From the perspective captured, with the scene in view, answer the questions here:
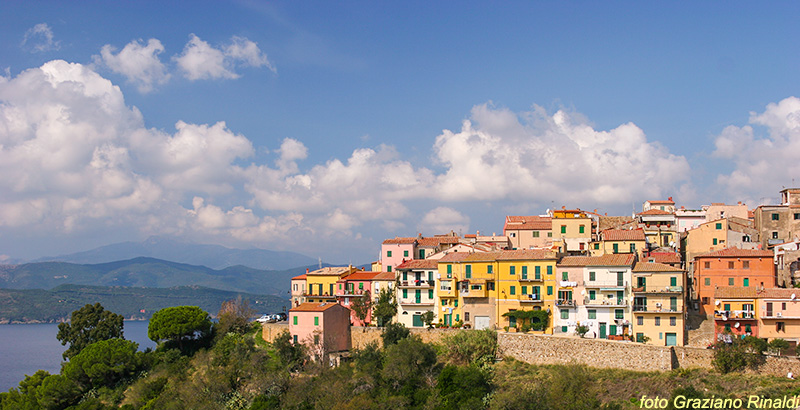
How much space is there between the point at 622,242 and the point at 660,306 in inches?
435

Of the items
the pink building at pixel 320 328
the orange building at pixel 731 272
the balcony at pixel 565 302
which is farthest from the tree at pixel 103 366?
the orange building at pixel 731 272

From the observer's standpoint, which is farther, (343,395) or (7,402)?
(7,402)

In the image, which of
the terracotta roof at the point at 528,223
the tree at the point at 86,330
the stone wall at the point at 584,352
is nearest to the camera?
the stone wall at the point at 584,352

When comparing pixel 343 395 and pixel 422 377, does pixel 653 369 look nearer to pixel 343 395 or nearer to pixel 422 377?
pixel 422 377

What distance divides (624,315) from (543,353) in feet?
19.9

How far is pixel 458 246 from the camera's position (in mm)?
58062

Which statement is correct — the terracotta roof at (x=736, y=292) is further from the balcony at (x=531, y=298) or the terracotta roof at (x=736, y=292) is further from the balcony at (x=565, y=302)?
the balcony at (x=531, y=298)

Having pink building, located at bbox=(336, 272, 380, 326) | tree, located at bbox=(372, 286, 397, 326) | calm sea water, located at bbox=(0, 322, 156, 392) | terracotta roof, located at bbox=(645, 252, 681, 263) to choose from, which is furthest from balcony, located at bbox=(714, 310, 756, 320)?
calm sea water, located at bbox=(0, 322, 156, 392)

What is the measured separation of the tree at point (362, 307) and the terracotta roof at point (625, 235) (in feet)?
64.4

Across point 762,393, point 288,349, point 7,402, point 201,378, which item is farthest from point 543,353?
point 7,402

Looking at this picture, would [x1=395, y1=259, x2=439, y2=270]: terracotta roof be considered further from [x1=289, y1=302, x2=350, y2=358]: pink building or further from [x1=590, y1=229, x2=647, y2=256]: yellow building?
[x1=590, y1=229, x2=647, y2=256]: yellow building

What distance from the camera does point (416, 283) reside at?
52969 millimetres

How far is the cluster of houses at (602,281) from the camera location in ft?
141

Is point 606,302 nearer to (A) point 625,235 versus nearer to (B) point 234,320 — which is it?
(A) point 625,235
